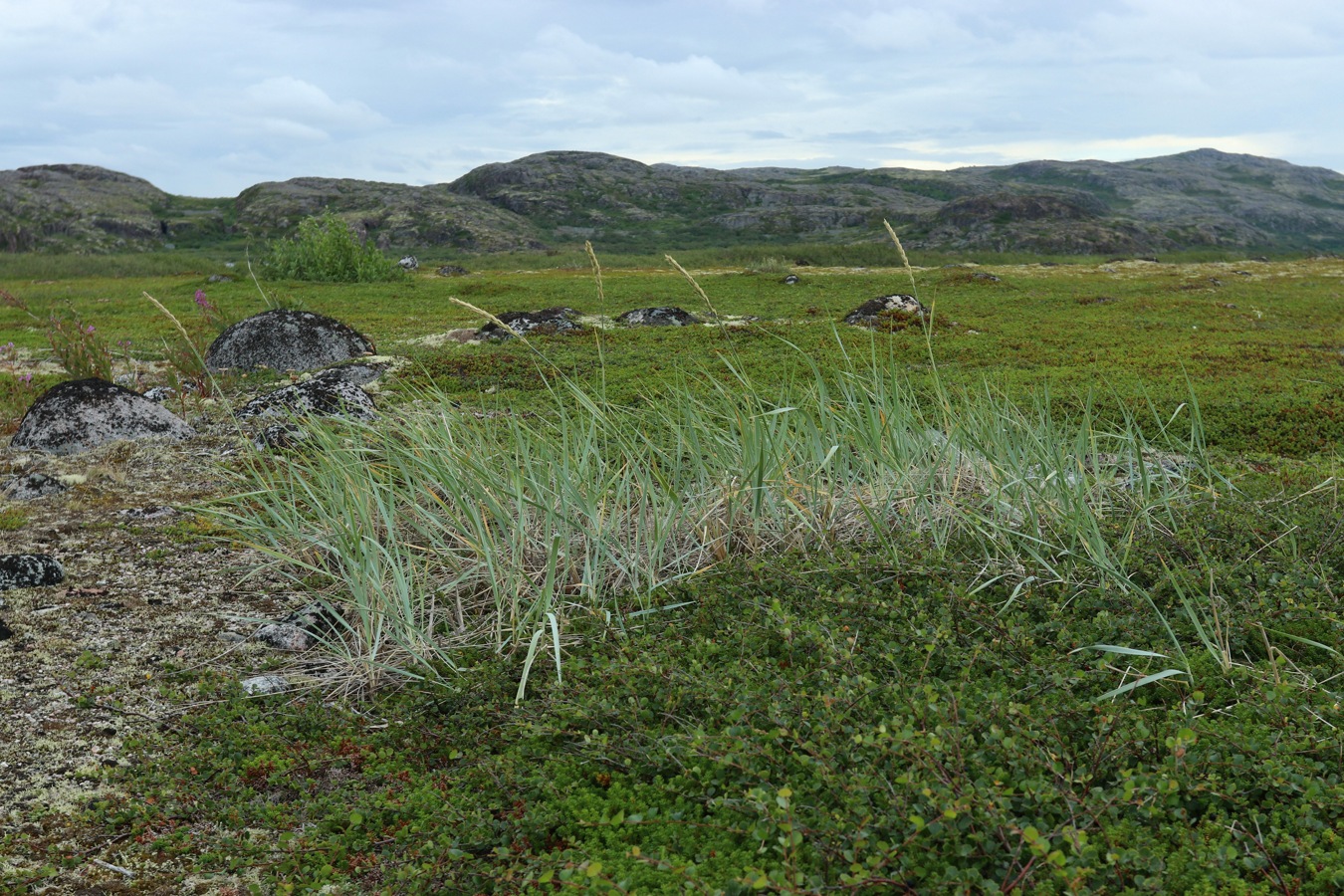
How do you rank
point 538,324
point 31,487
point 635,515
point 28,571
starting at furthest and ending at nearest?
point 538,324, point 31,487, point 635,515, point 28,571

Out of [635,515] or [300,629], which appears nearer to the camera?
[300,629]

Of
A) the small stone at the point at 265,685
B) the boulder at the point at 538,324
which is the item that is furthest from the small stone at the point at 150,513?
the boulder at the point at 538,324

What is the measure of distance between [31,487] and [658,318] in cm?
1407

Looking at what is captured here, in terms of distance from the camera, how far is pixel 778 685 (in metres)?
3.86

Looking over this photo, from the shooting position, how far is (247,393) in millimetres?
13094

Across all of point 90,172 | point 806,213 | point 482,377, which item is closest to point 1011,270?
point 482,377

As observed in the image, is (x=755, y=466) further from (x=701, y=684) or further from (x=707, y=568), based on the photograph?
(x=701, y=684)

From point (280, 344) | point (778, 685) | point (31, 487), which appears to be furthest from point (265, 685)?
point (280, 344)

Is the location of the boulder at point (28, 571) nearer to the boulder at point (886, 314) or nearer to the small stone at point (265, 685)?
the small stone at point (265, 685)

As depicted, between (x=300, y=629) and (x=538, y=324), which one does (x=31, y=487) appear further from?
(x=538, y=324)

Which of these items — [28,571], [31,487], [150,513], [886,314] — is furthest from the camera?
[886,314]

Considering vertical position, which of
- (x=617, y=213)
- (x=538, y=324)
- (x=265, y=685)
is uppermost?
(x=617, y=213)

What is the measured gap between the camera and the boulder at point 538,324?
18656 mm

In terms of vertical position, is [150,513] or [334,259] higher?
[334,259]
